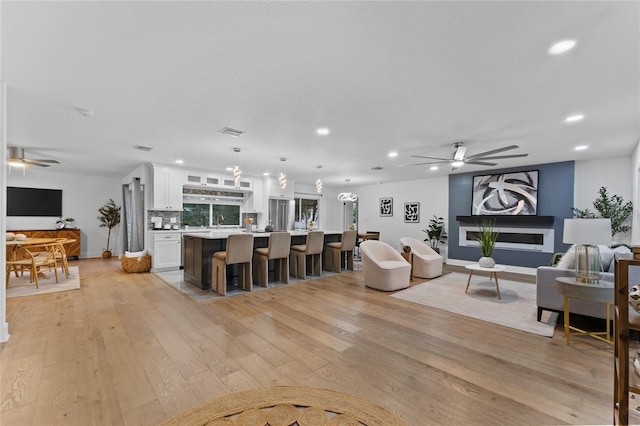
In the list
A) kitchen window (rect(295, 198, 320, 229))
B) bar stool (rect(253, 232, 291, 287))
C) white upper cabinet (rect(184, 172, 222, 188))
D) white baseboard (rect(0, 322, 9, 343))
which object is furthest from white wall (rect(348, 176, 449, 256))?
white baseboard (rect(0, 322, 9, 343))

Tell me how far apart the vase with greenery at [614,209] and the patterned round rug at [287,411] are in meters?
6.27

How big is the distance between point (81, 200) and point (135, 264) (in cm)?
402

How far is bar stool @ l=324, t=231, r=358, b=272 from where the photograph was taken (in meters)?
6.19

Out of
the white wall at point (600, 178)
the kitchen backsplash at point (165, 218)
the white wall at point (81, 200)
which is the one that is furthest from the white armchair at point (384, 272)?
the white wall at point (81, 200)

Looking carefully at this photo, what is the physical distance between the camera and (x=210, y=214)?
25.8 feet

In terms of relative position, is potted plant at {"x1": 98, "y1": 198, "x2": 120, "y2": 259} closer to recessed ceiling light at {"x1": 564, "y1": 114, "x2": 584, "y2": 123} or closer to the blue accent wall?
the blue accent wall

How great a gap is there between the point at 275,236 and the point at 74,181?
7.36 metres

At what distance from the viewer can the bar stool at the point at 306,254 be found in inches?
217

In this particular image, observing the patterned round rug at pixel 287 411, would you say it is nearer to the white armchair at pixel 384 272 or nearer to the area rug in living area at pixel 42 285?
the white armchair at pixel 384 272

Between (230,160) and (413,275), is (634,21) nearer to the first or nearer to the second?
(413,275)

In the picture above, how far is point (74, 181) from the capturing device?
26.6 ft

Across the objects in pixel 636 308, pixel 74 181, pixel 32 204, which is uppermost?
pixel 74 181

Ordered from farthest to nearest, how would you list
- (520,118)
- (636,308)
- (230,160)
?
(230,160), (520,118), (636,308)

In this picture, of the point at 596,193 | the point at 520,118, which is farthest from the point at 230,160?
the point at 596,193
